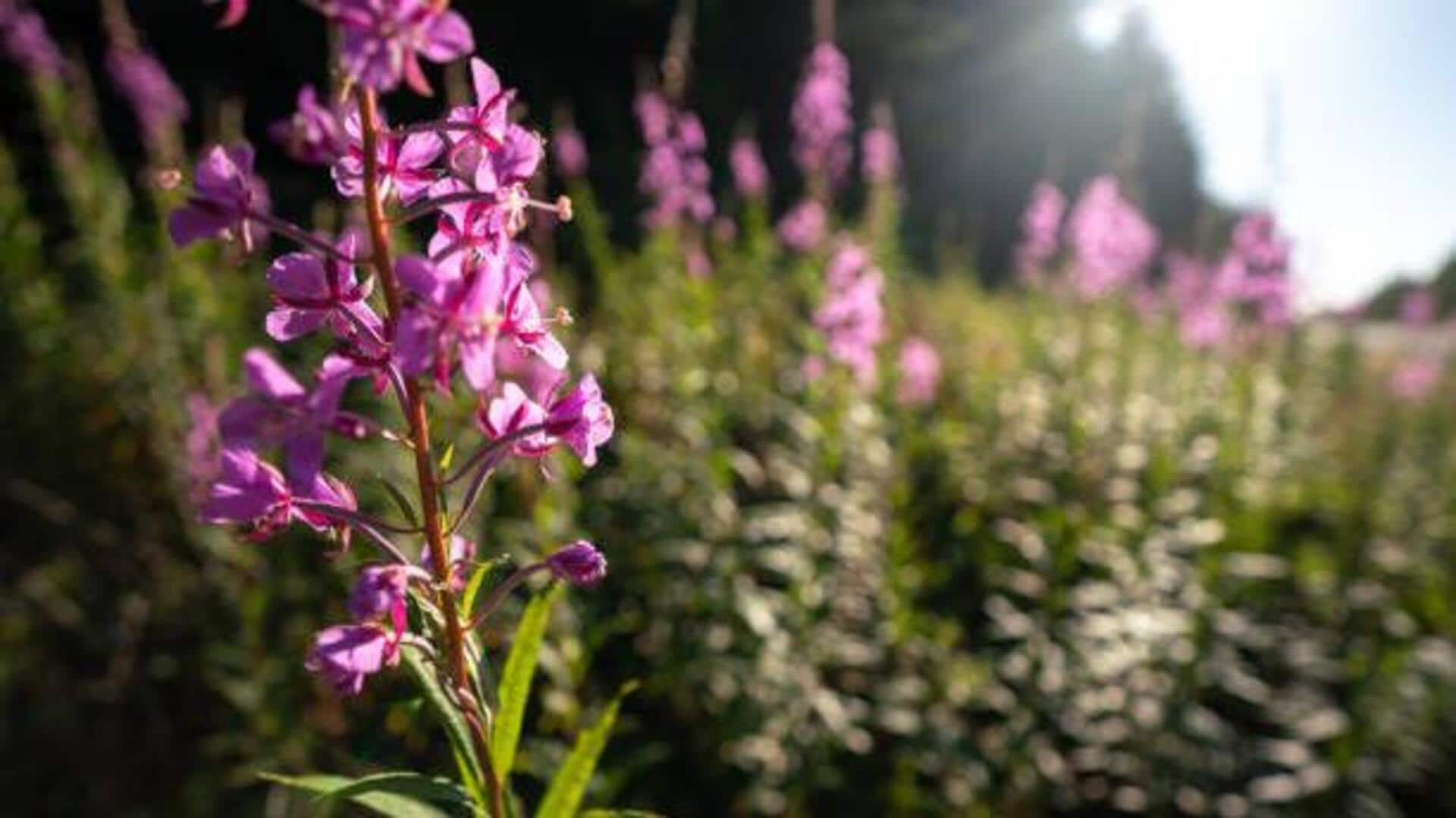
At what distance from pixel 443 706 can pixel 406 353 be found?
0.43m

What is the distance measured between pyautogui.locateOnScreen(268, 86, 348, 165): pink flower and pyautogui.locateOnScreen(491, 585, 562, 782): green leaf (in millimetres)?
534

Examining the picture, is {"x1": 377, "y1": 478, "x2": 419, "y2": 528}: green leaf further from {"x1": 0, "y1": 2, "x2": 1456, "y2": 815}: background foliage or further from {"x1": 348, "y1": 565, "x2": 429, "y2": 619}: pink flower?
{"x1": 0, "y1": 2, "x2": 1456, "y2": 815}: background foliage

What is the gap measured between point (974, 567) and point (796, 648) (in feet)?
5.33

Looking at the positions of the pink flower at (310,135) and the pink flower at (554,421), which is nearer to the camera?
the pink flower at (310,135)

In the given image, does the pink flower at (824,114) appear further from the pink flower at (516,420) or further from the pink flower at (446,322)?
the pink flower at (446,322)

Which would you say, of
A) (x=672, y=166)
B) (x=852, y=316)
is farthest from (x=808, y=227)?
(x=852, y=316)

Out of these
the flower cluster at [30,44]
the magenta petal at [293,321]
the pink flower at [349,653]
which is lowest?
the pink flower at [349,653]

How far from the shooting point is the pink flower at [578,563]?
1225mm

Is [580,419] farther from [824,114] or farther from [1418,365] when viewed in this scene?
[1418,365]

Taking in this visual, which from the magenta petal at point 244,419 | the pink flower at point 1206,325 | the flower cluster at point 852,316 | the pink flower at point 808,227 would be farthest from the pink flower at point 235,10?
the pink flower at point 1206,325

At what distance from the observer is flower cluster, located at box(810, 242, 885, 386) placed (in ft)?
12.4

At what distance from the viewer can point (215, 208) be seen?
100cm

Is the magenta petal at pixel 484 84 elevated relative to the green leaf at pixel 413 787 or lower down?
elevated

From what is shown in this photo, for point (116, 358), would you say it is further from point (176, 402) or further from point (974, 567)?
point (974, 567)
